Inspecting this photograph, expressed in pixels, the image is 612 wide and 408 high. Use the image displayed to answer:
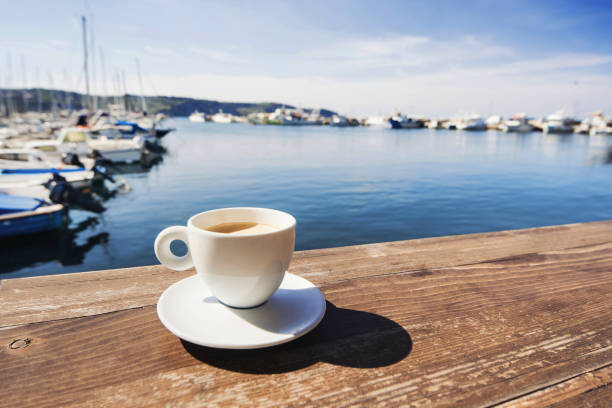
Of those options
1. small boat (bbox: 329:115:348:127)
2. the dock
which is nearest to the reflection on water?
the dock

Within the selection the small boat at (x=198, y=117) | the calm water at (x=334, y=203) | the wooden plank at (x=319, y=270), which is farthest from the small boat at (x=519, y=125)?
the small boat at (x=198, y=117)

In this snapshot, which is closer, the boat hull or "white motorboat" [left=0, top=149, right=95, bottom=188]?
the boat hull

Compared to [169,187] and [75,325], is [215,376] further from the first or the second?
[169,187]

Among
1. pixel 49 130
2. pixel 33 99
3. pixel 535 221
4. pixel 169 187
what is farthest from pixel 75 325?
pixel 33 99

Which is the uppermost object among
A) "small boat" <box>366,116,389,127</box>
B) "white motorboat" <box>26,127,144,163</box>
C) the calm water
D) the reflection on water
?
"small boat" <box>366,116,389,127</box>

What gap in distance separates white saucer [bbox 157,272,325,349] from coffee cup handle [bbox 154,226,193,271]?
6 cm

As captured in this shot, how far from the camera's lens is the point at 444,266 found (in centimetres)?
110

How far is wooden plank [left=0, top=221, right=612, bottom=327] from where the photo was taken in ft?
2.69

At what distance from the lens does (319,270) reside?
106cm

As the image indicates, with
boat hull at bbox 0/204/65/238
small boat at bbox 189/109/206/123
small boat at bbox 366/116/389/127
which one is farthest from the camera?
small boat at bbox 189/109/206/123

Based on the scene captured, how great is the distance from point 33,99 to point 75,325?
8860 cm

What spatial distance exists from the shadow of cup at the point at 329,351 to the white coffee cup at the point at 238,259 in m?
0.11

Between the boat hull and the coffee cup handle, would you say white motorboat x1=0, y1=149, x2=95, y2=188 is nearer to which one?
the boat hull

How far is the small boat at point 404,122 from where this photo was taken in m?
80.7
